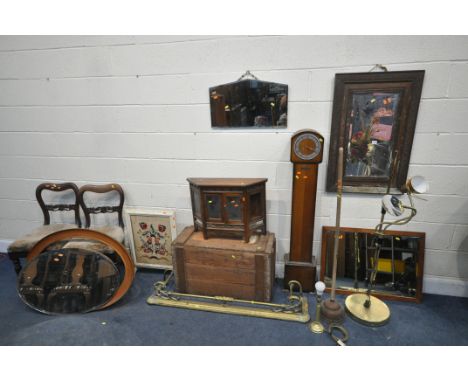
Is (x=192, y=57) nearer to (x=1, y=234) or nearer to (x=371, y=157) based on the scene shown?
(x=371, y=157)

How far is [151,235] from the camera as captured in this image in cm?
226

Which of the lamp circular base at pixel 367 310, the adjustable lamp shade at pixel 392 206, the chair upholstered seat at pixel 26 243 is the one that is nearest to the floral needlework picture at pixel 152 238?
the chair upholstered seat at pixel 26 243

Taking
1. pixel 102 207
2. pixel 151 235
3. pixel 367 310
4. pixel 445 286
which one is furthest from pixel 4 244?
pixel 445 286

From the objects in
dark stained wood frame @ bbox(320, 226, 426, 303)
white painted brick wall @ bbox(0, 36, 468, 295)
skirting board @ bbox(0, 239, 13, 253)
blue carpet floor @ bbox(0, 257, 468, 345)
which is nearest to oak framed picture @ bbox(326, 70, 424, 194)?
white painted brick wall @ bbox(0, 36, 468, 295)

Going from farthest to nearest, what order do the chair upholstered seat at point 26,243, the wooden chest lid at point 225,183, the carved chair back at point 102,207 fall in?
1. the carved chair back at point 102,207
2. the chair upholstered seat at point 26,243
3. the wooden chest lid at point 225,183

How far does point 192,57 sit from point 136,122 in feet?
2.23

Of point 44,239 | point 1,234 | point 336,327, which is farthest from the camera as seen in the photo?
point 1,234

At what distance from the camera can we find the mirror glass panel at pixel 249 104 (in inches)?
71.2

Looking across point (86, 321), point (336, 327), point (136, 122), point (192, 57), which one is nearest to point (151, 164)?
point (136, 122)

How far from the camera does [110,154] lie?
2203 mm

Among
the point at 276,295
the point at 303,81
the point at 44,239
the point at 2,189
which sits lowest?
the point at 276,295

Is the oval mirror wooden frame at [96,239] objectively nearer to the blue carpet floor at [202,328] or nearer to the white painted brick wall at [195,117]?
the blue carpet floor at [202,328]

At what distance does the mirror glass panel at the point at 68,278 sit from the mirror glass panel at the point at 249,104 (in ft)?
4.54

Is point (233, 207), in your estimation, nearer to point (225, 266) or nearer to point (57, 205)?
point (225, 266)
